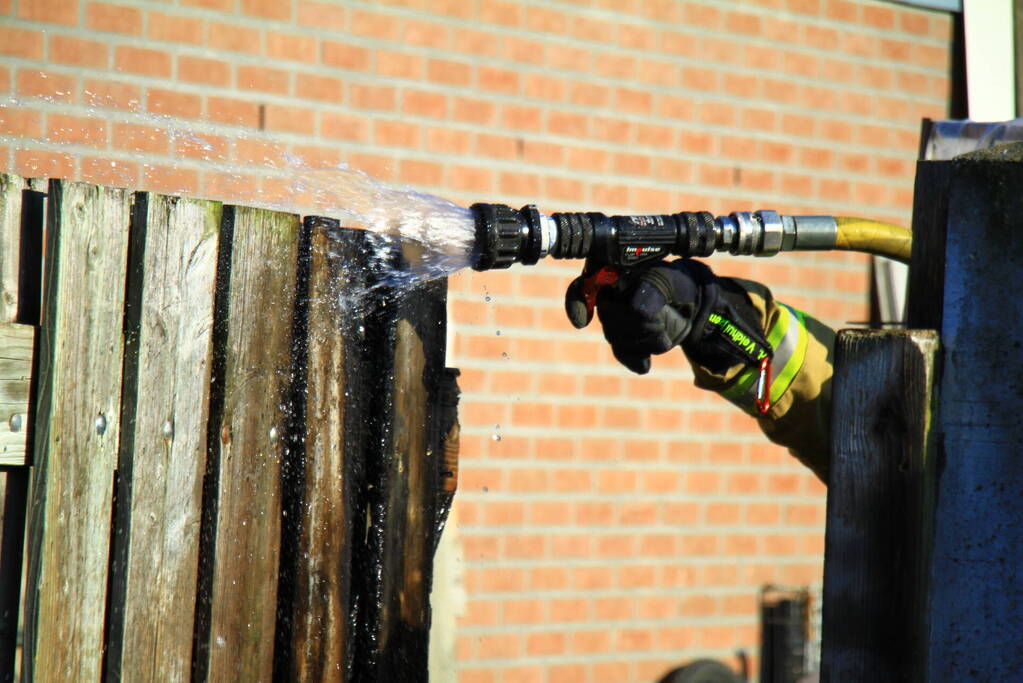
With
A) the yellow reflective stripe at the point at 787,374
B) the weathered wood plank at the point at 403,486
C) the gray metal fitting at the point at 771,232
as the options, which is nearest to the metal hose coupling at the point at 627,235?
the gray metal fitting at the point at 771,232

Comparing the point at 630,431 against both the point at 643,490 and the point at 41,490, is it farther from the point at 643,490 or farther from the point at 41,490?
the point at 41,490

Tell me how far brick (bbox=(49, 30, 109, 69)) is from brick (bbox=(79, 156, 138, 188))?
0.33 m

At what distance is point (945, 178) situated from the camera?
187 cm

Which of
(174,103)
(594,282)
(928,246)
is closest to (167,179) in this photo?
(174,103)

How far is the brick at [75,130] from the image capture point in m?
3.62

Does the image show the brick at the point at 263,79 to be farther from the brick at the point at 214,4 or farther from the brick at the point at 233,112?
the brick at the point at 214,4

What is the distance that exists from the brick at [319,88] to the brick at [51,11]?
79 centimetres

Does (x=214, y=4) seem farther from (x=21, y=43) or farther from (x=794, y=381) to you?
(x=794, y=381)

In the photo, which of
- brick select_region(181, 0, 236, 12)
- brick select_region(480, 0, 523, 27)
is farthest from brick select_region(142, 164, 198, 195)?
brick select_region(480, 0, 523, 27)

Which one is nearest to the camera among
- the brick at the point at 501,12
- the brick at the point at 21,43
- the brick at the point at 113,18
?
the brick at the point at 21,43

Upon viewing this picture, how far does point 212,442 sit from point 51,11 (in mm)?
2169

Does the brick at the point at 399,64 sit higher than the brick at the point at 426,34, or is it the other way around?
the brick at the point at 426,34

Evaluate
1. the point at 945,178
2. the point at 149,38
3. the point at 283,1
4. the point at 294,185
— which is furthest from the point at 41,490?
the point at 283,1

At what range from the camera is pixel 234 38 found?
12.7 feet
